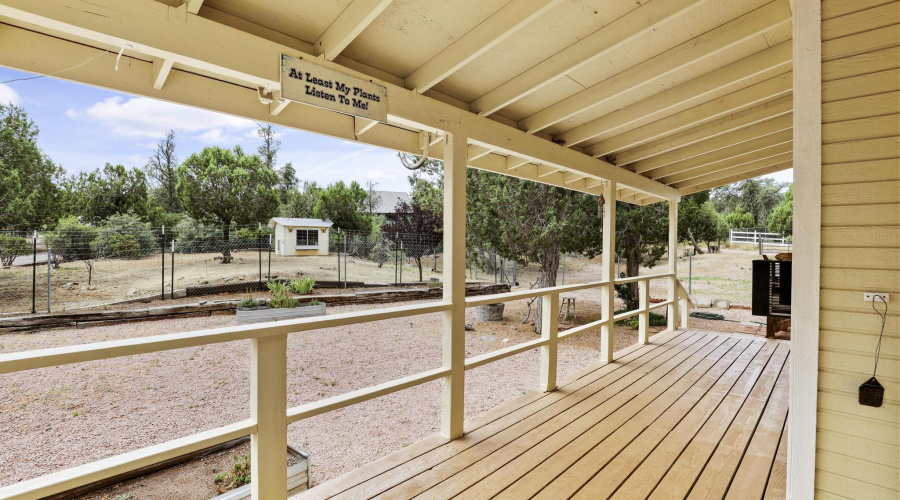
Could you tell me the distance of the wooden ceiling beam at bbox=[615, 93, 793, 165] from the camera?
3.28 m

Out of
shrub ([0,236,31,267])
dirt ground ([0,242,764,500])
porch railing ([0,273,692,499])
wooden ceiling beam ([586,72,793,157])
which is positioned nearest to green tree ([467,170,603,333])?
dirt ground ([0,242,764,500])

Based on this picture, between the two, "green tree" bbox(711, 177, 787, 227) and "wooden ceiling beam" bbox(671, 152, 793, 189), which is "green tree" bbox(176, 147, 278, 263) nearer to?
"wooden ceiling beam" bbox(671, 152, 793, 189)

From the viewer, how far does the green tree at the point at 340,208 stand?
769 inches

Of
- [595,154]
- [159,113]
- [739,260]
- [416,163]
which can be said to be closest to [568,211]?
[595,154]

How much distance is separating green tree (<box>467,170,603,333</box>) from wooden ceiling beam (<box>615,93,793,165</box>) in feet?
12.0

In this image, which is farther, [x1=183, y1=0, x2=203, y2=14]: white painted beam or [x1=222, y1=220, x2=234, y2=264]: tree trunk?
[x1=222, y1=220, x2=234, y2=264]: tree trunk

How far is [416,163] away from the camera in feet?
9.87

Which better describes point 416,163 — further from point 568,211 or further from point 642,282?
point 568,211

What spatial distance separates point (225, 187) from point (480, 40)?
14152mm

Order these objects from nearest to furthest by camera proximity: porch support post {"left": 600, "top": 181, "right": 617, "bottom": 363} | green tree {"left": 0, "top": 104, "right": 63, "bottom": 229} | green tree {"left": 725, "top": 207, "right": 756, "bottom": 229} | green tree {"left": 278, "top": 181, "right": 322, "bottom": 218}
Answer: porch support post {"left": 600, "top": 181, "right": 617, "bottom": 363}, green tree {"left": 0, "top": 104, "right": 63, "bottom": 229}, green tree {"left": 278, "top": 181, "right": 322, "bottom": 218}, green tree {"left": 725, "top": 207, "right": 756, "bottom": 229}

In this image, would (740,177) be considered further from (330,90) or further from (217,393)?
(217,393)

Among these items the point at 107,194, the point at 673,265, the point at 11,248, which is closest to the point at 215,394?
the point at 673,265

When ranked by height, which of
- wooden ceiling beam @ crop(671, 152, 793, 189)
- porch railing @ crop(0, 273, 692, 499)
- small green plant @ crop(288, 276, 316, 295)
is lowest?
small green plant @ crop(288, 276, 316, 295)

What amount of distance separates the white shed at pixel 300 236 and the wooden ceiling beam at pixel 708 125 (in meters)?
12.8
